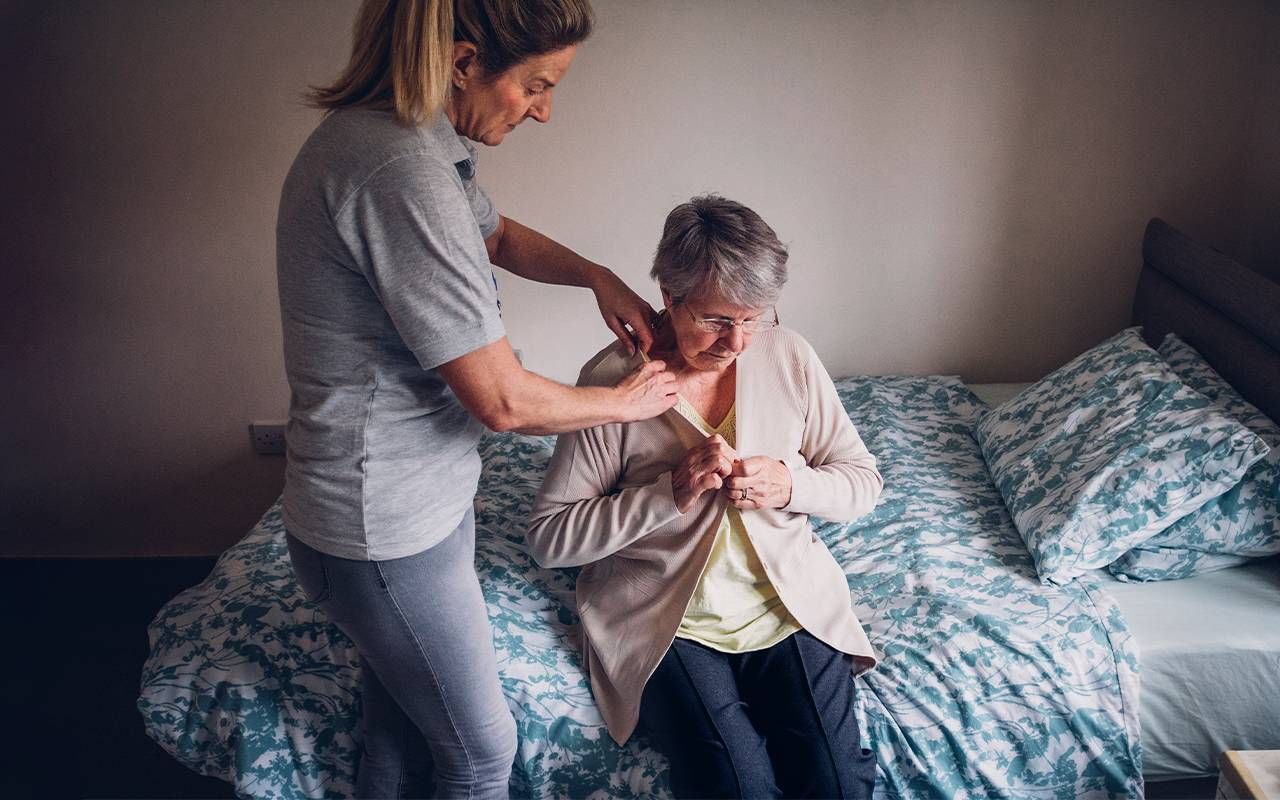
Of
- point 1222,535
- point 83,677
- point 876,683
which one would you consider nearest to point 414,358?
point 876,683

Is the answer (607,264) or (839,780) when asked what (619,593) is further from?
(607,264)

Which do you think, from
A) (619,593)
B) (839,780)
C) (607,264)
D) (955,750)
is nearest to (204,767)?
(619,593)

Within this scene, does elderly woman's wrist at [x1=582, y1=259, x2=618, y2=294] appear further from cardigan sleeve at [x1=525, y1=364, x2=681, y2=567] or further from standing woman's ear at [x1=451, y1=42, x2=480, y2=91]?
standing woman's ear at [x1=451, y1=42, x2=480, y2=91]

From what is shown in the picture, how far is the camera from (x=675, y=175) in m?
2.59

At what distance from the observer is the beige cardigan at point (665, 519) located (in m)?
1.57

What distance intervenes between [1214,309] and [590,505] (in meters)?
1.55

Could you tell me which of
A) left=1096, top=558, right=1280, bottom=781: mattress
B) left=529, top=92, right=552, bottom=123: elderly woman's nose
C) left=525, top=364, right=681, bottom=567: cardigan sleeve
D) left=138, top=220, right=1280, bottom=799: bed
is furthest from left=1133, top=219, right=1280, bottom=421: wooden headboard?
left=529, top=92, right=552, bottom=123: elderly woman's nose

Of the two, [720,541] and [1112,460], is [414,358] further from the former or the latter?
[1112,460]

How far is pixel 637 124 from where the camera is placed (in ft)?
8.36

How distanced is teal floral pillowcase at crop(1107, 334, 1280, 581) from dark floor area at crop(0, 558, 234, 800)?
1837 millimetres

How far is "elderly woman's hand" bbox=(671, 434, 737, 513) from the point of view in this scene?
153cm

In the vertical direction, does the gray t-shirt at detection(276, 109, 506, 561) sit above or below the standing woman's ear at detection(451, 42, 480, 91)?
below

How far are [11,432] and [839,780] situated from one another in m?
2.48

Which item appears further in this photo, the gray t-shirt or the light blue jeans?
the light blue jeans
